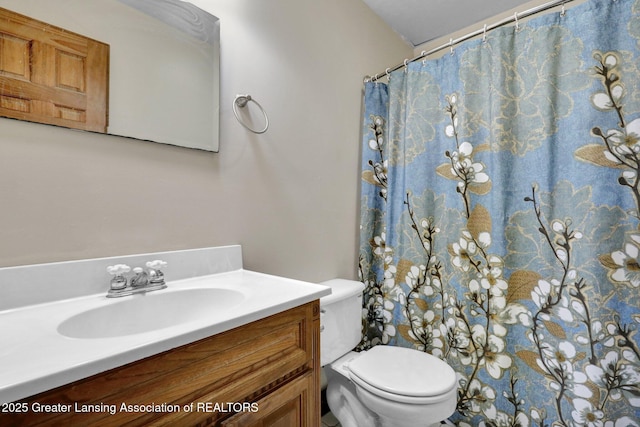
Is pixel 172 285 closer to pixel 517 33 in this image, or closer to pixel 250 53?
pixel 250 53

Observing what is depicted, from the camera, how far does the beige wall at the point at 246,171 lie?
2.55 feet

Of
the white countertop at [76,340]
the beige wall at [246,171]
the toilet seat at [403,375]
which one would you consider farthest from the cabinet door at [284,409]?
the beige wall at [246,171]

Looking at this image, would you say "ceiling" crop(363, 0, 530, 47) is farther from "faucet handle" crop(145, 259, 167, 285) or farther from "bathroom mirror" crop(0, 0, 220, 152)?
"faucet handle" crop(145, 259, 167, 285)

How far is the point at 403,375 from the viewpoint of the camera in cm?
118

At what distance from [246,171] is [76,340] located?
0.81 metres

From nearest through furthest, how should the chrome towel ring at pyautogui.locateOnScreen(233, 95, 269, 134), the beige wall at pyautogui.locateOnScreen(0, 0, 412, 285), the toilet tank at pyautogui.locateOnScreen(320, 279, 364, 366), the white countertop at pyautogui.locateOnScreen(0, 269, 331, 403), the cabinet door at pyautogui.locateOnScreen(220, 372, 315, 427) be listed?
the white countertop at pyautogui.locateOnScreen(0, 269, 331, 403), the cabinet door at pyautogui.locateOnScreen(220, 372, 315, 427), the beige wall at pyautogui.locateOnScreen(0, 0, 412, 285), the chrome towel ring at pyautogui.locateOnScreen(233, 95, 269, 134), the toilet tank at pyautogui.locateOnScreen(320, 279, 364, 366)

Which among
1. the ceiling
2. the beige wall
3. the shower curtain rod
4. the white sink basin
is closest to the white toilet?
the beige wall

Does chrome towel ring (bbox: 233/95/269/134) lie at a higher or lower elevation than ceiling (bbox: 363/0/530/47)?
lower

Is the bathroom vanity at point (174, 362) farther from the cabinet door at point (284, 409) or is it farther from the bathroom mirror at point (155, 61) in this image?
the bathroom mirror at point (155, 61)

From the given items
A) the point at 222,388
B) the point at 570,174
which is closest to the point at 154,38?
the point at 222,388

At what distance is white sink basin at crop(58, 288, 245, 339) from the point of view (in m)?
0.71

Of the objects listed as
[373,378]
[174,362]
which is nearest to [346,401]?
[373,378]

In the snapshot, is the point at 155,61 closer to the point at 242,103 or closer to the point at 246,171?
the point at 242,103

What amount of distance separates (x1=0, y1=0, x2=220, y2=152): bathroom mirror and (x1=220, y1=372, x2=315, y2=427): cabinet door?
0.86 m
